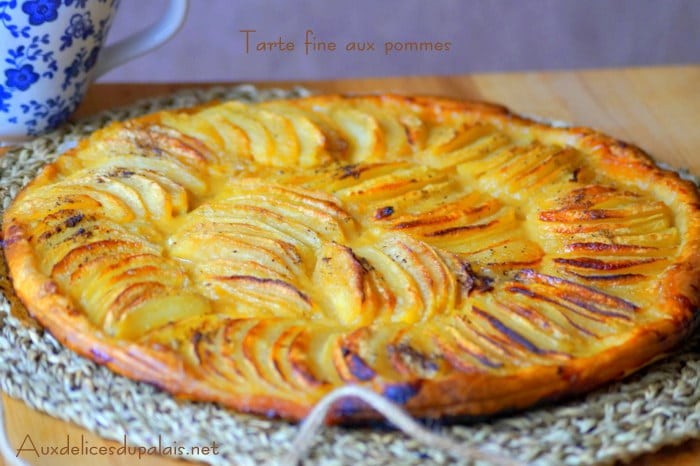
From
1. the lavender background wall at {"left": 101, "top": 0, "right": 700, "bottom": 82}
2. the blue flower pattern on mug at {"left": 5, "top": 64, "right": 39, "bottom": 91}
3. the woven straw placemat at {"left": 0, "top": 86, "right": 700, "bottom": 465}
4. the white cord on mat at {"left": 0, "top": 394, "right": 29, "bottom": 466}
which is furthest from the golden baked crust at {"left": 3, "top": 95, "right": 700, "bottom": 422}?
the lavender background wall at {"left": 101, "top": 0, "right": 700, "bottom": 82}

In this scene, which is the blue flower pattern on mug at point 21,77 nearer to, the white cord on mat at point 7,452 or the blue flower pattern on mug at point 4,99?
the blue flower pattern on mug at point 4,99

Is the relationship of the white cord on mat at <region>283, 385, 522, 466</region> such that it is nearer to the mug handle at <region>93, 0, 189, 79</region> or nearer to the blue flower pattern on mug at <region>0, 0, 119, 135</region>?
the blue flower pattern on mug at <region>0, 0, 119, 135</region>

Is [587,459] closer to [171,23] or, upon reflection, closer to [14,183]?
[14,183]

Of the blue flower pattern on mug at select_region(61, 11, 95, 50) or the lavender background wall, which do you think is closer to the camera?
the blue flower pattern on mug at select_region(61, 11, 95, 50)

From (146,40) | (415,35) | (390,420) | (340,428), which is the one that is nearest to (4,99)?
(146,40)

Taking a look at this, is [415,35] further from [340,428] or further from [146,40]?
[340,428]

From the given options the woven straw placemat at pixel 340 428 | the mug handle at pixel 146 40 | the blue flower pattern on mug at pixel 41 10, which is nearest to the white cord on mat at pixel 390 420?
the woven straw placemat at pixel 340 428
